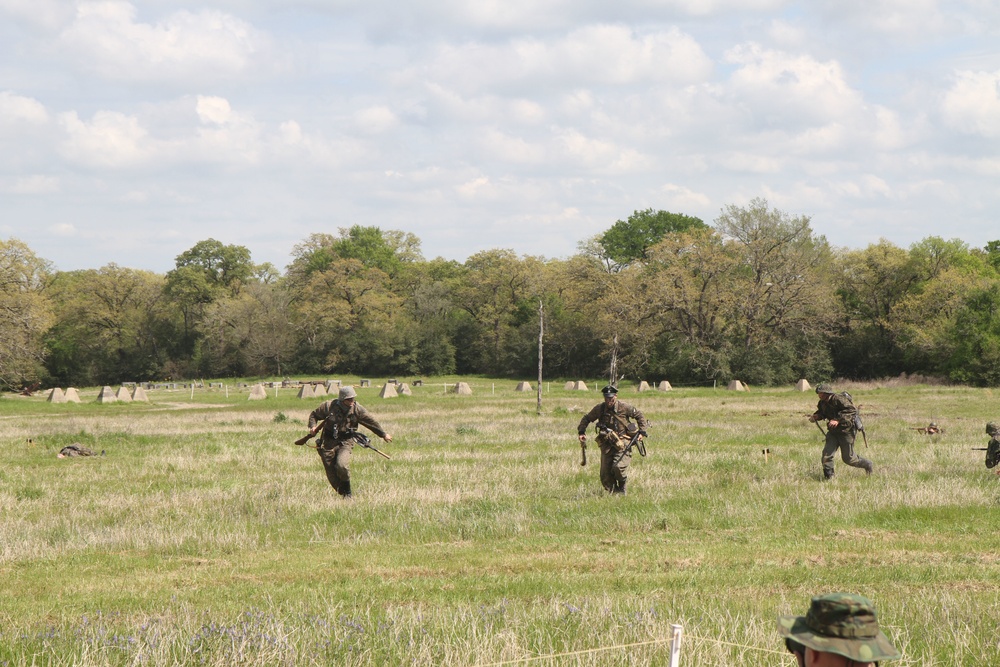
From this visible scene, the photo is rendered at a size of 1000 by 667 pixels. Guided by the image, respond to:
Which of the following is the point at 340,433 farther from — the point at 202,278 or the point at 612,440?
the point at 202,278

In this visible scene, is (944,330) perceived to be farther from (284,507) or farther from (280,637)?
(280,637)

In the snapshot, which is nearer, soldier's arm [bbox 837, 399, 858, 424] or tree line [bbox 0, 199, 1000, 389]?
soldier's arm [bbox 837, 399, 858, 424]

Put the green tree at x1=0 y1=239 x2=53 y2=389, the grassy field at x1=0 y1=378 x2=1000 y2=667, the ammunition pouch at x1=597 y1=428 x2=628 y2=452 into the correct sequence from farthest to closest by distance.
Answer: the green tree at x1=0 y1=239 x2=53 y2=389 < the ammunition pouch at x1=597 y1=428 x2=628 y2=452 < the grassy field at x1=0 y1=378 x2=1000 y2=667

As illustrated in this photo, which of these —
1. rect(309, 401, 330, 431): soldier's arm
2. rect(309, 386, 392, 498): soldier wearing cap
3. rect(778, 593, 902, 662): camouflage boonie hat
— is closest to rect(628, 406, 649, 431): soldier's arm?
rect(309, 386, 392, 498): soldier wearing cap

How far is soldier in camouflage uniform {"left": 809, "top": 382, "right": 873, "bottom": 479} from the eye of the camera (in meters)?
17.0

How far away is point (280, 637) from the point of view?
22.1 feet

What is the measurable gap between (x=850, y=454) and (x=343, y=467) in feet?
30.4

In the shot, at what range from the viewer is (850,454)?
56.7 feet

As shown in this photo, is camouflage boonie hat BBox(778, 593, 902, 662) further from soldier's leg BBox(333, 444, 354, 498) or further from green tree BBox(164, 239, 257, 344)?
green tree BBox(164, 239, 257, 344)

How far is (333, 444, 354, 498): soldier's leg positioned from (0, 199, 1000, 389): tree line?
135 feet

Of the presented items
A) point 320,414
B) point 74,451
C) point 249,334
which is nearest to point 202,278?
point 249,334

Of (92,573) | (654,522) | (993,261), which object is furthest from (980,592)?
(993,261)

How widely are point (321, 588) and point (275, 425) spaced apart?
78.6ft

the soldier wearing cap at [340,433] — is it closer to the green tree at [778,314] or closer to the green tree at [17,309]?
the green tree at [17,309]
